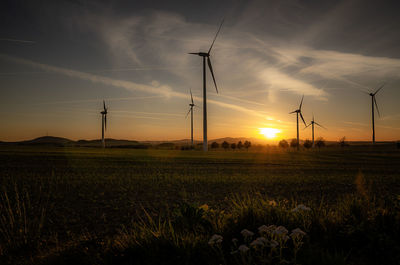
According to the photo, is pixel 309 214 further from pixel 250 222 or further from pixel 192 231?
pixel 192 231

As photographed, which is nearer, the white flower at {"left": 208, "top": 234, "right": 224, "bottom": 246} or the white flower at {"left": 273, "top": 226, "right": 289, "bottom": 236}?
the white flower at {"left": 273, "top": 226, "right": 289, "bottom": 236}

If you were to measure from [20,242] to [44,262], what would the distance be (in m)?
1.42

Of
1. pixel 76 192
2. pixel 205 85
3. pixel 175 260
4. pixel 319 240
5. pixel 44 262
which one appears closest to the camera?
pixel 175 260

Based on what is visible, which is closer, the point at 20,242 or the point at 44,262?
the point at 44,262

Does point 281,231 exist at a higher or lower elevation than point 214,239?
higher

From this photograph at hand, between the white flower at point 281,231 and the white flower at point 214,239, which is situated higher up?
the white flower at point 281,231

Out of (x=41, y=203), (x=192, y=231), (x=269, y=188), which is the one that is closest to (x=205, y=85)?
(x=269, y=188)

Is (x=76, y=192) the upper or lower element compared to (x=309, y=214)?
lower

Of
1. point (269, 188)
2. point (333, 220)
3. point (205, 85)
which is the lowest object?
point (269, 188)

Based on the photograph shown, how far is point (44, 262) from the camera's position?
467cm

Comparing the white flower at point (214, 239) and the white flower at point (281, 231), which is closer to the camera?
the white flower at point (281, 231)

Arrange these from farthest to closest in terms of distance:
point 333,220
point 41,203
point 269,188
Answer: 1. point 269,188
2. point 41,203
3. point 333,220

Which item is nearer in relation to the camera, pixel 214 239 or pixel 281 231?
pixel 281 231

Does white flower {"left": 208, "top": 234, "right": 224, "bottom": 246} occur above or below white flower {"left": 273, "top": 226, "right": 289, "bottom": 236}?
below
